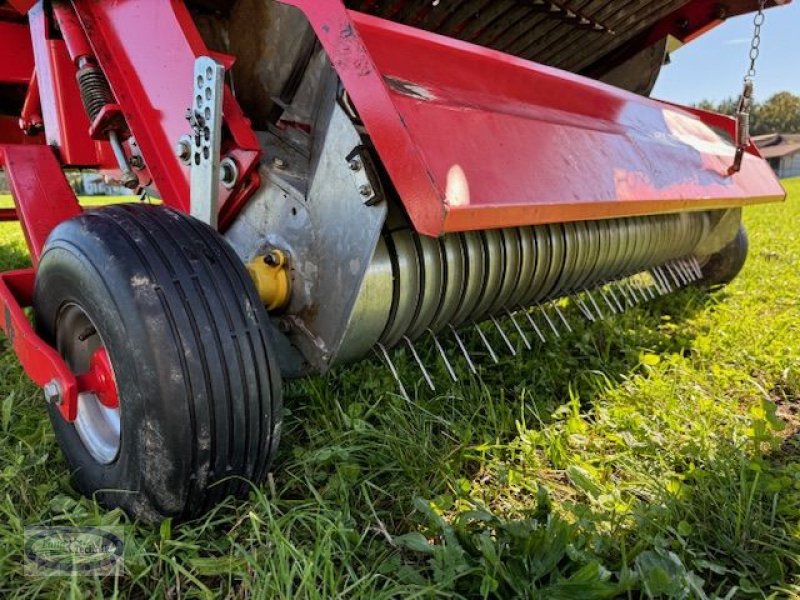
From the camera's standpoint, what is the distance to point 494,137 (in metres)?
1.46

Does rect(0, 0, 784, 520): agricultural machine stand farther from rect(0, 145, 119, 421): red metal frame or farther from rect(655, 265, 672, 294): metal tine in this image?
rect(655, 265, 672, 294): metal tine

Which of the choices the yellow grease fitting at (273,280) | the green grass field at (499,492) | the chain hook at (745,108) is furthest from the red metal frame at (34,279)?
the chain hook at (745,108)

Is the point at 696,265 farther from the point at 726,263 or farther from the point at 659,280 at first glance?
the point at 659,280

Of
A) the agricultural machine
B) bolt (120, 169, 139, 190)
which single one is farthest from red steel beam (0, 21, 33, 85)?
bolt (120, 169, 139, 190)

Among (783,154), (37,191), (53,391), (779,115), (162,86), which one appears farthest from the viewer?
(779,115)

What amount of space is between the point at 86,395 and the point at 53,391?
0.49 feet

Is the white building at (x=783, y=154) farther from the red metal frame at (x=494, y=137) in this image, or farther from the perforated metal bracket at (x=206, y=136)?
the perforated metal bracket at (x=206, y=136)

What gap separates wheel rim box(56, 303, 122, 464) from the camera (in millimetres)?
1517

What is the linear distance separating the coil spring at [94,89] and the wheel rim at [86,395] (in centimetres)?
64

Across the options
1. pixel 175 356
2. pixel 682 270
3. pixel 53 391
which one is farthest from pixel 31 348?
pixel 682 270

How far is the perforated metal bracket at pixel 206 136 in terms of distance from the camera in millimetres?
1519

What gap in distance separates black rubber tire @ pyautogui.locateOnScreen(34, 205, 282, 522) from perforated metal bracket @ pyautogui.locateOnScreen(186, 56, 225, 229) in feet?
0.55

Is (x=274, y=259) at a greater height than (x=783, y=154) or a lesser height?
lesser

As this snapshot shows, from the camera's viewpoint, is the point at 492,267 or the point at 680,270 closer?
the point at 492,267
